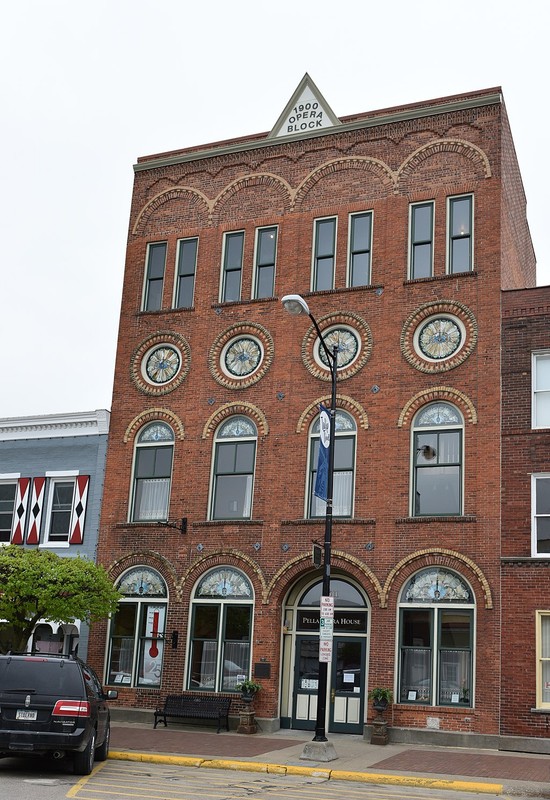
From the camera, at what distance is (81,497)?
26.9 m

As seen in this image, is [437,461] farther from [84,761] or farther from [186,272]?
[84,761]

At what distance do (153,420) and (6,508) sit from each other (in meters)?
5.76

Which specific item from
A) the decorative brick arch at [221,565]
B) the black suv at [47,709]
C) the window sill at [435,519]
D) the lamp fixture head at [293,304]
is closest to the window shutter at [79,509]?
the decorative brick arch at [221,565]

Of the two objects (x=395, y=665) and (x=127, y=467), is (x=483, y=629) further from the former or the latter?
(x=127, y=467)

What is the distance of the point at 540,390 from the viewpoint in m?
22.2

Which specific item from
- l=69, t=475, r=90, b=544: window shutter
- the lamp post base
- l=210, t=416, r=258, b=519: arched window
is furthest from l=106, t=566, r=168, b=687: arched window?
the lamp post base

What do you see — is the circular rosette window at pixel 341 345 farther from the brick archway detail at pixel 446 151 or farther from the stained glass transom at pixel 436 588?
the stained glass transom at pixel 436 588

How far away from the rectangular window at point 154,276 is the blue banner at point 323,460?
34.2 feet

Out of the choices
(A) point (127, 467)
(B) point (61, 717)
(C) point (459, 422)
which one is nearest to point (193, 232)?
(A) point (127, 467)

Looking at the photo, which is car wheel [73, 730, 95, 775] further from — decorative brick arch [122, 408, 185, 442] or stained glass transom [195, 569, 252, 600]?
decorative brick arch [122, 408, 185, 442]

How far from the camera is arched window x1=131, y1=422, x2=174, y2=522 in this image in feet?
84.6

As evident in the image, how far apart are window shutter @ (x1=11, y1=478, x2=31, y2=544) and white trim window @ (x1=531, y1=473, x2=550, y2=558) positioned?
1482cm

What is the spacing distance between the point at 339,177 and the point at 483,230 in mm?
4659

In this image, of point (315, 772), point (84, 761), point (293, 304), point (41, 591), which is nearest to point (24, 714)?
point (84, 761)
